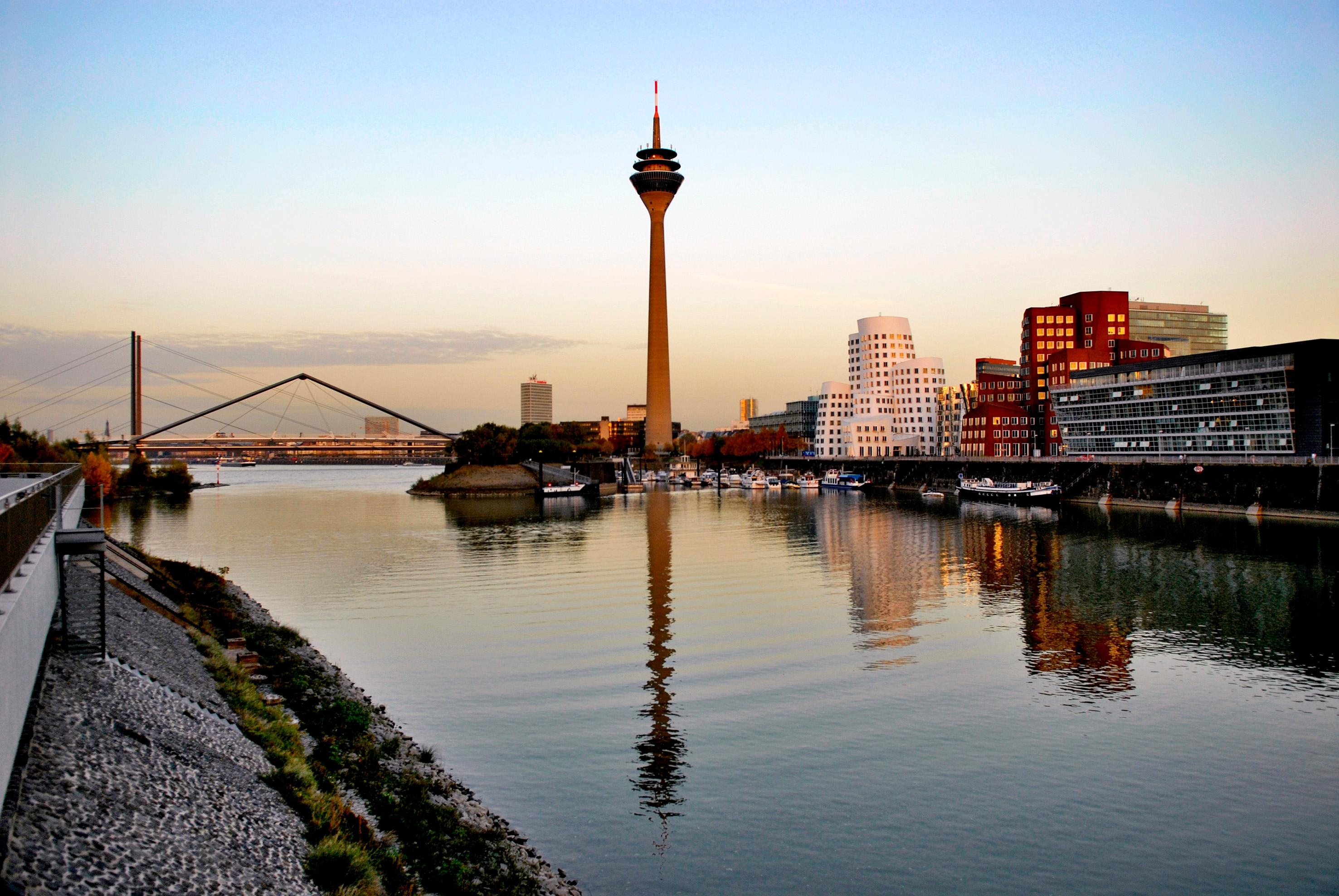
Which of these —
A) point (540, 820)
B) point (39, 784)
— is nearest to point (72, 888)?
point (39, 784)

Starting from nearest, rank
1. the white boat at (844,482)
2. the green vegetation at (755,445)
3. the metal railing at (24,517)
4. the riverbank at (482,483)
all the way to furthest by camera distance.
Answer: the metal railing at (24,517)
the riverbank at (482,483)
the white boat at (844,482)
the green vegetation at (755,445)

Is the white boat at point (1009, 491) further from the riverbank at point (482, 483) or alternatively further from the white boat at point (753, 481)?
the riverbank at point (482, 483)

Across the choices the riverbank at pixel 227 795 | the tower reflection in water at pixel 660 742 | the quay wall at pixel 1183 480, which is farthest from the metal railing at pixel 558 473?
the riverbank at pixel 227 795

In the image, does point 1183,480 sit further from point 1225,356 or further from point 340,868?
point 340,868

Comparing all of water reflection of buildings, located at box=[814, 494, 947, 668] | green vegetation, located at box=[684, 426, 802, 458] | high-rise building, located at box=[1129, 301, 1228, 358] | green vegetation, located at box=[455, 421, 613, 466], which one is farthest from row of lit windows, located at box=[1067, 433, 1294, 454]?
green vegetation, located at box=[684, 426, 802, 458]

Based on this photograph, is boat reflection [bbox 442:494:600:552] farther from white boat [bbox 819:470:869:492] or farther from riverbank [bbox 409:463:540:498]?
white boat [bbox 819:470:869:492]

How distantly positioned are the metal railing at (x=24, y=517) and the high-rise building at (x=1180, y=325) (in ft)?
552

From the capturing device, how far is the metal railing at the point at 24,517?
10.4 m

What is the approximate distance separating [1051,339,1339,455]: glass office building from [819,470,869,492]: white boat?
26195 mm

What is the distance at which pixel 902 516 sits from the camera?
73688 mm

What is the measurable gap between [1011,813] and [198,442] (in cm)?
15484

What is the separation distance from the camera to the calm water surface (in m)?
13.0

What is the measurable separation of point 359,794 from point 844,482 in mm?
107040

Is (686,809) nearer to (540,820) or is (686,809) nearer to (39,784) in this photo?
(540,820)
